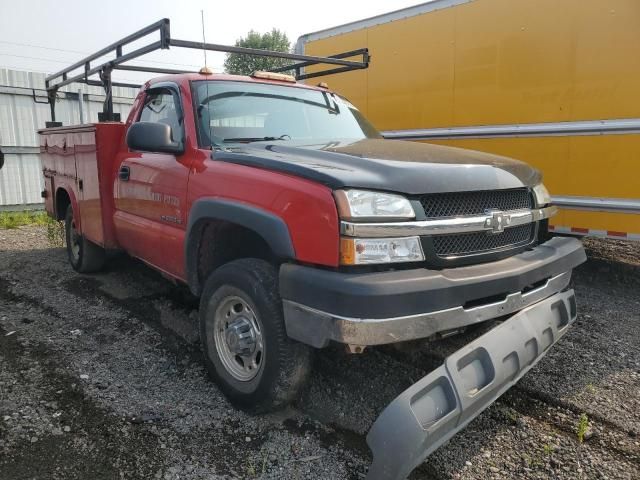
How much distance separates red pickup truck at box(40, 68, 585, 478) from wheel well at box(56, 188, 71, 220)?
269 cm

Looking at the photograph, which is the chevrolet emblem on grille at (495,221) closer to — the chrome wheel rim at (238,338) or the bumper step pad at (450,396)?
the bumper step pad at (450,396)

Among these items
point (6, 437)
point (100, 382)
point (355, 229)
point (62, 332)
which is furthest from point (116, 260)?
point (355, 229)

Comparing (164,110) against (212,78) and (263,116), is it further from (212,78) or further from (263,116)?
(263,116)

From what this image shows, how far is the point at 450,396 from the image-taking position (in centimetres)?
231

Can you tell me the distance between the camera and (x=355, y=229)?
234cm

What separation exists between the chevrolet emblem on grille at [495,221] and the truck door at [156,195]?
6.42 ft

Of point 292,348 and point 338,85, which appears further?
point 338,85

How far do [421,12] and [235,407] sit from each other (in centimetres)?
516

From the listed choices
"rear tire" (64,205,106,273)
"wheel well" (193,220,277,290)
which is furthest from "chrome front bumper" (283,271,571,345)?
"rear tire" (64,205,106,273)

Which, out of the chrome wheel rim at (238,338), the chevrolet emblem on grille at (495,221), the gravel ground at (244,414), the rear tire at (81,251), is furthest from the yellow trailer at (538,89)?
the rear tire at (81,251)

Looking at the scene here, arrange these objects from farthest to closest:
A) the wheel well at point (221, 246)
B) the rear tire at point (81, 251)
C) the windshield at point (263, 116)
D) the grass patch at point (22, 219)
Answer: the grass patch at point (22, 219), the rear tire at point (81, 251), the windshield at point (263, 116), the wheel well at point (221, 246)

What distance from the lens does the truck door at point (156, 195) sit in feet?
11.9

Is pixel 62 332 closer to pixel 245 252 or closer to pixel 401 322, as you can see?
pixel 245 252

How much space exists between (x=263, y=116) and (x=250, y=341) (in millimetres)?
1717
